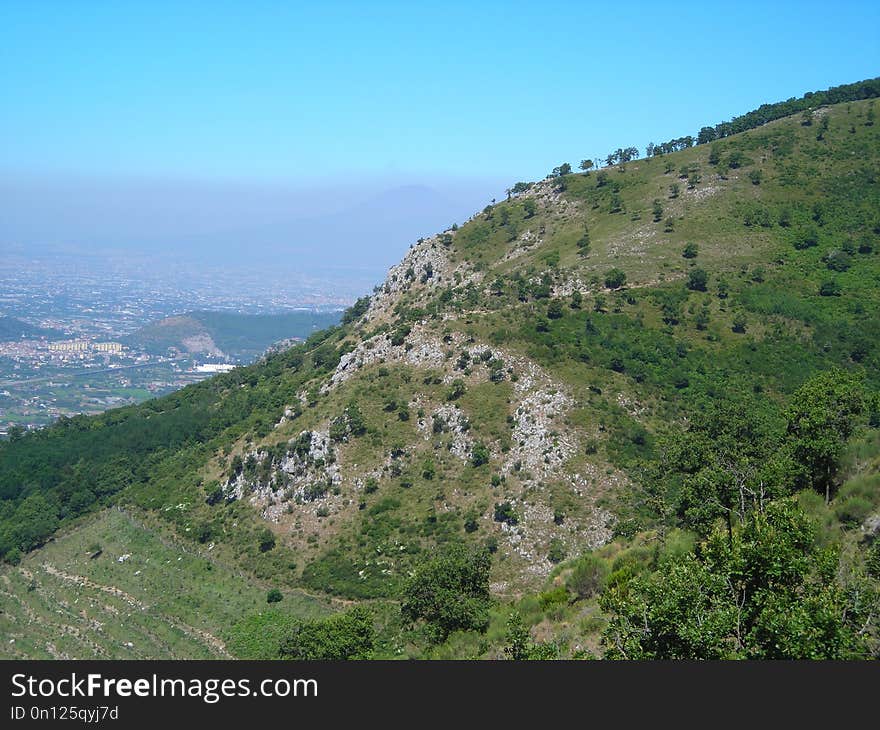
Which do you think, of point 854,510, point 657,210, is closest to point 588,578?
point 854,510

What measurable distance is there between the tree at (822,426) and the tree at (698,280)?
32.5 meters

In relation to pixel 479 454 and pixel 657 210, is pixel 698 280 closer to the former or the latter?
pixel 657 210

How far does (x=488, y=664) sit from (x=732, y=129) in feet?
371

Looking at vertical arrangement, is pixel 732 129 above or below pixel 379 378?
above

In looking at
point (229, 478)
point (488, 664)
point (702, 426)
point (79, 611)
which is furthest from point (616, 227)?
point (488, 664)

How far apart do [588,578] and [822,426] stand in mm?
12863

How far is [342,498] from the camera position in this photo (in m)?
52.8

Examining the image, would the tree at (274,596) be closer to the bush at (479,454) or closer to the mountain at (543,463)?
the mountain at (543,463)

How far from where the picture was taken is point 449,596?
107 feet

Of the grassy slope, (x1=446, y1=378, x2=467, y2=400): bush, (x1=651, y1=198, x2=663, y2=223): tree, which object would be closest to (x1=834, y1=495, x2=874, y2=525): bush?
the grassy slope

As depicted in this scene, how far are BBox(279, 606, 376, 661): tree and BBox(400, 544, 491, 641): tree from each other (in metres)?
2.27

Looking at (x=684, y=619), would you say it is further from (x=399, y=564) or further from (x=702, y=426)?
(x=399, y=564)

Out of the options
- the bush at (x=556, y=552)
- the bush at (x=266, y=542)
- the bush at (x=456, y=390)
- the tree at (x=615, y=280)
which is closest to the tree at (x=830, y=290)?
the tree at (x=615, y=280)

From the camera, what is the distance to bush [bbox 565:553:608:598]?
2916cm
